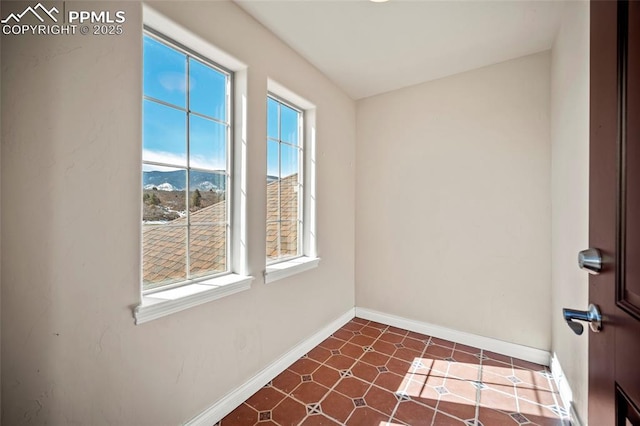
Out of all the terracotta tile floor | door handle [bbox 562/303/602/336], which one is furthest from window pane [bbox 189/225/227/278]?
door handle [bbox 562/303/602/336]

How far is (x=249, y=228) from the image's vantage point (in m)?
1.84

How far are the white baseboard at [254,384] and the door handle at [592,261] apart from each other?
1.93 metres

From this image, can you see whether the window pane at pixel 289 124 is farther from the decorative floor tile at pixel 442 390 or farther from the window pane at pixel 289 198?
the decorative floor tile at pixel 442 390

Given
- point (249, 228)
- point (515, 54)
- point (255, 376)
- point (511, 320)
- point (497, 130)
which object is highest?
point (515, 54)

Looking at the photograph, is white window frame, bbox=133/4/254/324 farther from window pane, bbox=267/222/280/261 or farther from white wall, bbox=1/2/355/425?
window pane, bbox=267/222/280/261

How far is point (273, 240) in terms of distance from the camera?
7.52 ft

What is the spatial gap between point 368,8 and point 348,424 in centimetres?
266

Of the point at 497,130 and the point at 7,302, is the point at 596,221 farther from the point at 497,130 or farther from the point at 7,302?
the point at 497,130

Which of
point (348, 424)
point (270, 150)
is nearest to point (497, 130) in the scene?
point (270, 150)

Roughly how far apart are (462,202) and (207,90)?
2.39m

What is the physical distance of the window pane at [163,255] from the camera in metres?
1.41

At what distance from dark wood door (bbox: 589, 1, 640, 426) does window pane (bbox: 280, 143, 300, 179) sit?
2.02 m

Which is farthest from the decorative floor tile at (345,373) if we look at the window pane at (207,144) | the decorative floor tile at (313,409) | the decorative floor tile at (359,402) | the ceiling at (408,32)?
the ceiling at (408,32)

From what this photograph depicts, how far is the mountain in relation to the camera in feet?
4.70
